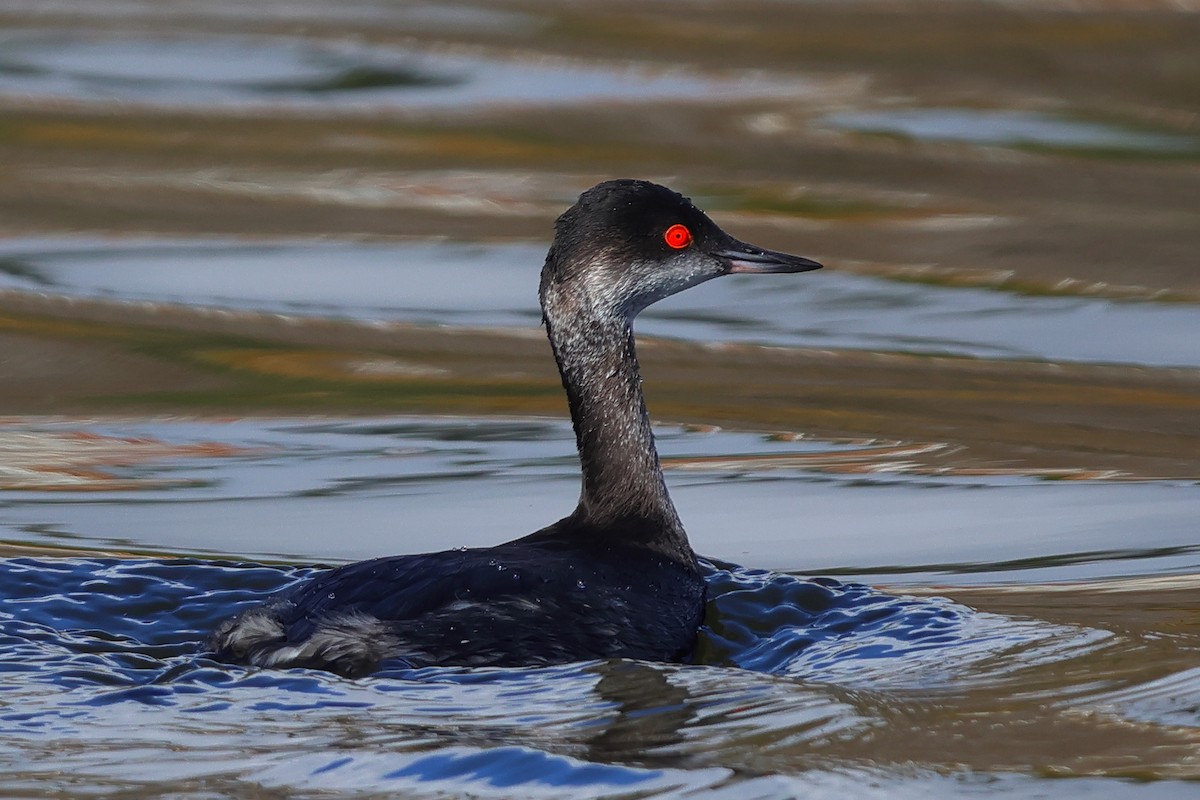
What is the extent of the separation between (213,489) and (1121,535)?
3226mm

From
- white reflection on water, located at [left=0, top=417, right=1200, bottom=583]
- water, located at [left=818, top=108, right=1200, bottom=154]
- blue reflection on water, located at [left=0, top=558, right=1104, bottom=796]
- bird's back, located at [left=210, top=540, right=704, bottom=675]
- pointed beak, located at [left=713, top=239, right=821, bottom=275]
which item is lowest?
blue reflection on water, located at [left=0, top=558, right=1104, bottom=796]

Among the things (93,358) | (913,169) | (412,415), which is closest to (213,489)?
(412,415)

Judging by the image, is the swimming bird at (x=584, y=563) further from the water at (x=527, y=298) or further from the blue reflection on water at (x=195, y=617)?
the water at (x=527, y=298)

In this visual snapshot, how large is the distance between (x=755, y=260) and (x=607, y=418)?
74 cm

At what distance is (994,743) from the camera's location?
5.16 meters

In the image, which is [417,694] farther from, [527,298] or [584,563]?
[527,298]

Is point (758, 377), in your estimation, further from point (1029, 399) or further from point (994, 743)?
point (994, 743)

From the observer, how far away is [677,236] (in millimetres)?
7004

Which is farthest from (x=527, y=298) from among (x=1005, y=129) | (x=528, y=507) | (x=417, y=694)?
(x=417, y=694)

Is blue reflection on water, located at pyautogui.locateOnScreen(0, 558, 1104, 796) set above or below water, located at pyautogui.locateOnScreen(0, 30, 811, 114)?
below

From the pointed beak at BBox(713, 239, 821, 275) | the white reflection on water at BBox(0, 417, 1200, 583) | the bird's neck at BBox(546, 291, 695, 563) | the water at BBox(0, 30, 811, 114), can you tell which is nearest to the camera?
the bird's neck at BBox(546, 291, 695, 563)

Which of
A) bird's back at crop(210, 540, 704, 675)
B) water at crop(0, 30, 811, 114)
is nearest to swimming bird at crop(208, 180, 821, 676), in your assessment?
bird's back at crop(210, 540, 704, 675)

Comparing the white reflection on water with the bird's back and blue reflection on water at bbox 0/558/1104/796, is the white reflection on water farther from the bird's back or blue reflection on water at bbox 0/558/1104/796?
the bird's back

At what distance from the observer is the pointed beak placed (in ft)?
23.5
